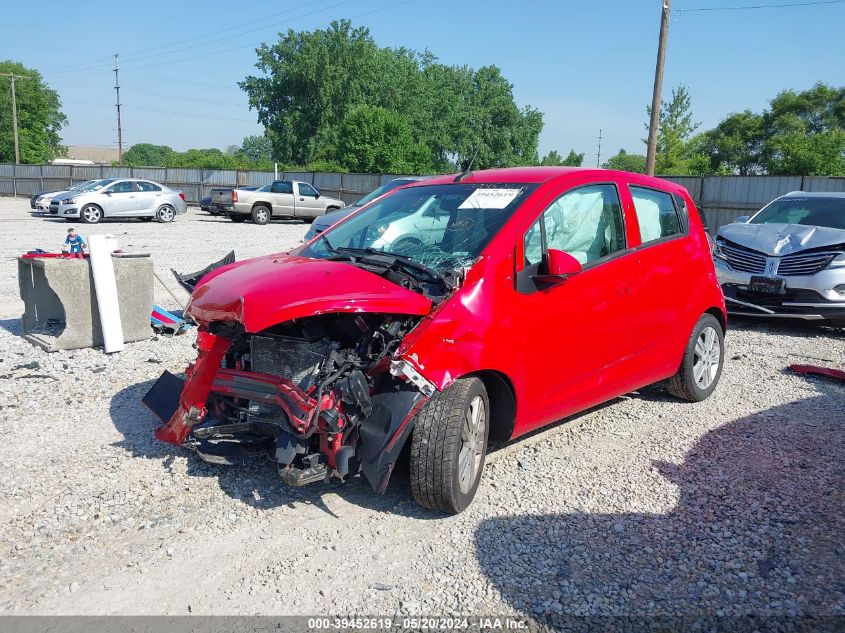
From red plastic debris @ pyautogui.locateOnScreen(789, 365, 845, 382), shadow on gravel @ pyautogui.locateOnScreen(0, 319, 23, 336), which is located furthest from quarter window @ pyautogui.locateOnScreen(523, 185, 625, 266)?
shadow on gravel @ pyautogui.locateOnScreen(0, 319, 23, 336)

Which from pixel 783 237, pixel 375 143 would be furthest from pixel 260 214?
pixel 375 143

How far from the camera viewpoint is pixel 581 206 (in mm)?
4707

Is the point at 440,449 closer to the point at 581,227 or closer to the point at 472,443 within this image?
the point at 472,443

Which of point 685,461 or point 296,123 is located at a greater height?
point 296,123

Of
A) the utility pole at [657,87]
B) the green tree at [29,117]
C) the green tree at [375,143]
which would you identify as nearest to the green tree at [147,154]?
the green tree at [29,117]

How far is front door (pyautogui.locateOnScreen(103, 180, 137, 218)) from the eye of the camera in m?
25.2

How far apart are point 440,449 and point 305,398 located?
2.41 ft

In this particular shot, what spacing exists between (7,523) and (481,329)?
8.80 feet

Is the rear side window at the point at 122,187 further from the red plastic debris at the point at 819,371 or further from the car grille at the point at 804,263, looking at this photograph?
the red plastic debris at the point at 819,371

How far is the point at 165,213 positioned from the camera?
26594 millimetres

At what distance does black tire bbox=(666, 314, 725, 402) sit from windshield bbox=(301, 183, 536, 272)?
7.14ft

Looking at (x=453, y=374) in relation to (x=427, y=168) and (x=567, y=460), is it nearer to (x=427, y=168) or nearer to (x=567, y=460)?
(x=567, y=460)

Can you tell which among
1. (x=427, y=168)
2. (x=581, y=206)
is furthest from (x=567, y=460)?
(x=427, y=168)

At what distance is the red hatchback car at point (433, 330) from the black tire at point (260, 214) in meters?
23.5
